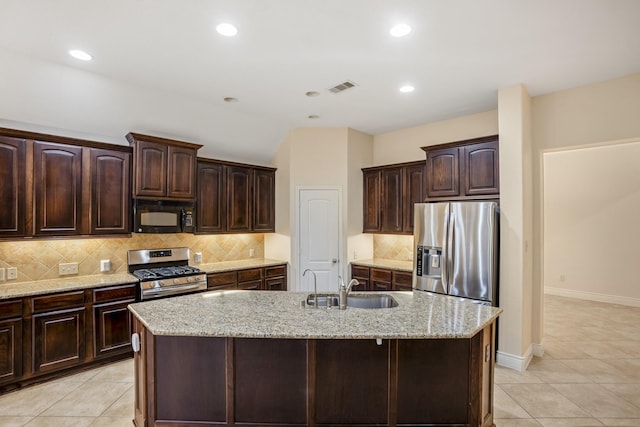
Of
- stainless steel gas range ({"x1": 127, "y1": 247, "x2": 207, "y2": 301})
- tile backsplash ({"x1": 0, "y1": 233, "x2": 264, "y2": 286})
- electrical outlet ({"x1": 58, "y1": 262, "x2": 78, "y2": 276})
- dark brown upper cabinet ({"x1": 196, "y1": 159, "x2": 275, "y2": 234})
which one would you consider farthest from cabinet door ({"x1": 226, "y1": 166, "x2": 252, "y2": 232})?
electrical outlet ({"x1": 58, "y1": 262, "x2": 78, "y2": 276})

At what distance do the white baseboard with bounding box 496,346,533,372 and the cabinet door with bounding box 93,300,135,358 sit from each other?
13.2 feet

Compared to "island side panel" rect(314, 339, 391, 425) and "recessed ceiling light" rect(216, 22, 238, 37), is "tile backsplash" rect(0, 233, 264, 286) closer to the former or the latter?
"recessed ceiling light" rect(216, 22, 238, 37)

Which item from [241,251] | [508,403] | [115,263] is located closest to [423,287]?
[508,403]

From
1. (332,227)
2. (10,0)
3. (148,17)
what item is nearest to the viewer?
(10,0)

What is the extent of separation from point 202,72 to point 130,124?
1316 millimetres

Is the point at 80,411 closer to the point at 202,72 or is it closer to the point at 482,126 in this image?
the point at 202,72

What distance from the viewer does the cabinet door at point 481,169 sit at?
148 inches

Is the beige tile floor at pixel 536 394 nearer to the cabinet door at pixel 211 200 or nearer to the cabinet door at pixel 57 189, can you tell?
the cabinet door at pixel 57 189

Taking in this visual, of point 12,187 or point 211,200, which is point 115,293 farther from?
point 211,200

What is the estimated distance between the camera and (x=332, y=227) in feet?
17.1

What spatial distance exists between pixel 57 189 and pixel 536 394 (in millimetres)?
4993

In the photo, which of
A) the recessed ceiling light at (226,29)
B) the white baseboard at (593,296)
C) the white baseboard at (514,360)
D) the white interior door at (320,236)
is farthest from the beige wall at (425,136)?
the white baseboard at (593,296)

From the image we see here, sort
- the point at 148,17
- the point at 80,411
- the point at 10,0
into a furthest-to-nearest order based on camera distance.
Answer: the point at 80,411 < the point at 148,17 < the point at 10,0

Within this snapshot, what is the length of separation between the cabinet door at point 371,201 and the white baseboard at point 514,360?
7.57ft
